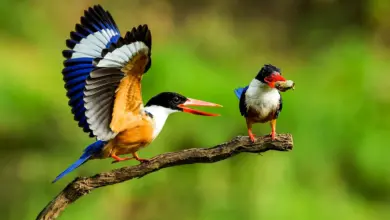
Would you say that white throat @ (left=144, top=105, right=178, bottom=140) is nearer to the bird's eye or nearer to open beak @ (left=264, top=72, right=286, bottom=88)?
the bird's eye

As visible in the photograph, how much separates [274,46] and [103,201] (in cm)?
121

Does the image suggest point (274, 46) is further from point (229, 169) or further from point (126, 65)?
point (126, 65)

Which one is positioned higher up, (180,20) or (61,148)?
(180,20)

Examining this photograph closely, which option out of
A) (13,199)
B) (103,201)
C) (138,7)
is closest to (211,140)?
(103,201)

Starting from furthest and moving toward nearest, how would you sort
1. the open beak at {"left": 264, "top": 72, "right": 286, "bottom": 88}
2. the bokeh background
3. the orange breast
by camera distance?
the bokeh background → the orange breast → the open beak at {"left": 264, "top": 72, "right": 286, "bottom": 88}

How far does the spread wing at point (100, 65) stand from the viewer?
1.17 meters

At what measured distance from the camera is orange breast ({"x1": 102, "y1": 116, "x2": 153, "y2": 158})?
4.18ft

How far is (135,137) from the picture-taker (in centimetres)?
128

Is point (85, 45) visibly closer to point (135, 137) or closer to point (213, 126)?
point (135, 137)

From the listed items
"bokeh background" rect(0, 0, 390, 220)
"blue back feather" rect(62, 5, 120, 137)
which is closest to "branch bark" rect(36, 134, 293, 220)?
"blue back feather" rect(62, 5, 120, 137)

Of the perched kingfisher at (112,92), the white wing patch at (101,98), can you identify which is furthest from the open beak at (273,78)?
the white wing patch at (101,98)

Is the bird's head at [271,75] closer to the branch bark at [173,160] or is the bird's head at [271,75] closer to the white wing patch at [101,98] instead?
the branch bark at [173,160]

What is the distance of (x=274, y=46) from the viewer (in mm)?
3625

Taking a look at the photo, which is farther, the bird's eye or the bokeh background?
the bokeh background
